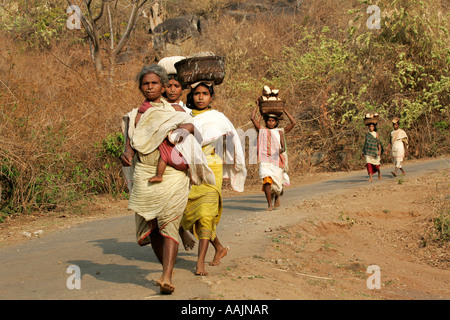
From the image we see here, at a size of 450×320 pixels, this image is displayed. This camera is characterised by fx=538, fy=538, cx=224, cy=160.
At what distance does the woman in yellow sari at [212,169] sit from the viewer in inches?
204

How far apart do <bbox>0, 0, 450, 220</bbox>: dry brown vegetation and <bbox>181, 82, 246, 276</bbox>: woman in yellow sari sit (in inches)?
200

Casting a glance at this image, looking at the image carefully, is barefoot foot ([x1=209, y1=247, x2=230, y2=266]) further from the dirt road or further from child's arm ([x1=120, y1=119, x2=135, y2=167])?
child's arm ([x1=120, y1=119, x2=135, y2=167])

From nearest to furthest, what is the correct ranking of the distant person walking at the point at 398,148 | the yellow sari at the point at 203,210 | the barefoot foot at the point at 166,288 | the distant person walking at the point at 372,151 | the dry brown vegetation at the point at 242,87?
the barefoot foot at the point at 166,288, the yellow sari at the point at 203,210, the dry brown vegetation at the point at 242,87, the distant person walking at the point at 372,151, the distant person walking at the point at 398,148

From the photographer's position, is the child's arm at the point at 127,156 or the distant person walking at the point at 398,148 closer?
the child's arm at the point at 127,156

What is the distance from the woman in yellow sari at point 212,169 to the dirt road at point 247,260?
34 centimetres

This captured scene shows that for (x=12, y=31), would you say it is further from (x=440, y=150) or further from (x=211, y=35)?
(x=440, y=150)

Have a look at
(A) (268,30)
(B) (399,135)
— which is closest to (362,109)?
(B) (399,135)

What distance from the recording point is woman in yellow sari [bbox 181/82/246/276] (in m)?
5.19

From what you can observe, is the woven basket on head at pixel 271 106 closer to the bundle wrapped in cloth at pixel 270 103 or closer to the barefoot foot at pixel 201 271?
the bundle wrapped in cloth at pixel 270 103

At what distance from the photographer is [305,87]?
20.2 metres

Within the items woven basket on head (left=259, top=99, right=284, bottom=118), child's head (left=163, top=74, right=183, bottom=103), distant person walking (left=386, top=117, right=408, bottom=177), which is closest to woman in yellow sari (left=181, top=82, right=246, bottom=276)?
child's head (left=163, top=74, right=183, bottom=103)

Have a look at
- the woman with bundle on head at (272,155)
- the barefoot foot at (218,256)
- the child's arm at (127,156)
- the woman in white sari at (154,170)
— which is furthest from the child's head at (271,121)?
the child's arm at (127,156)

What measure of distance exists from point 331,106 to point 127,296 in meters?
16.3

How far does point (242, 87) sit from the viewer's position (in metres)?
20.0
